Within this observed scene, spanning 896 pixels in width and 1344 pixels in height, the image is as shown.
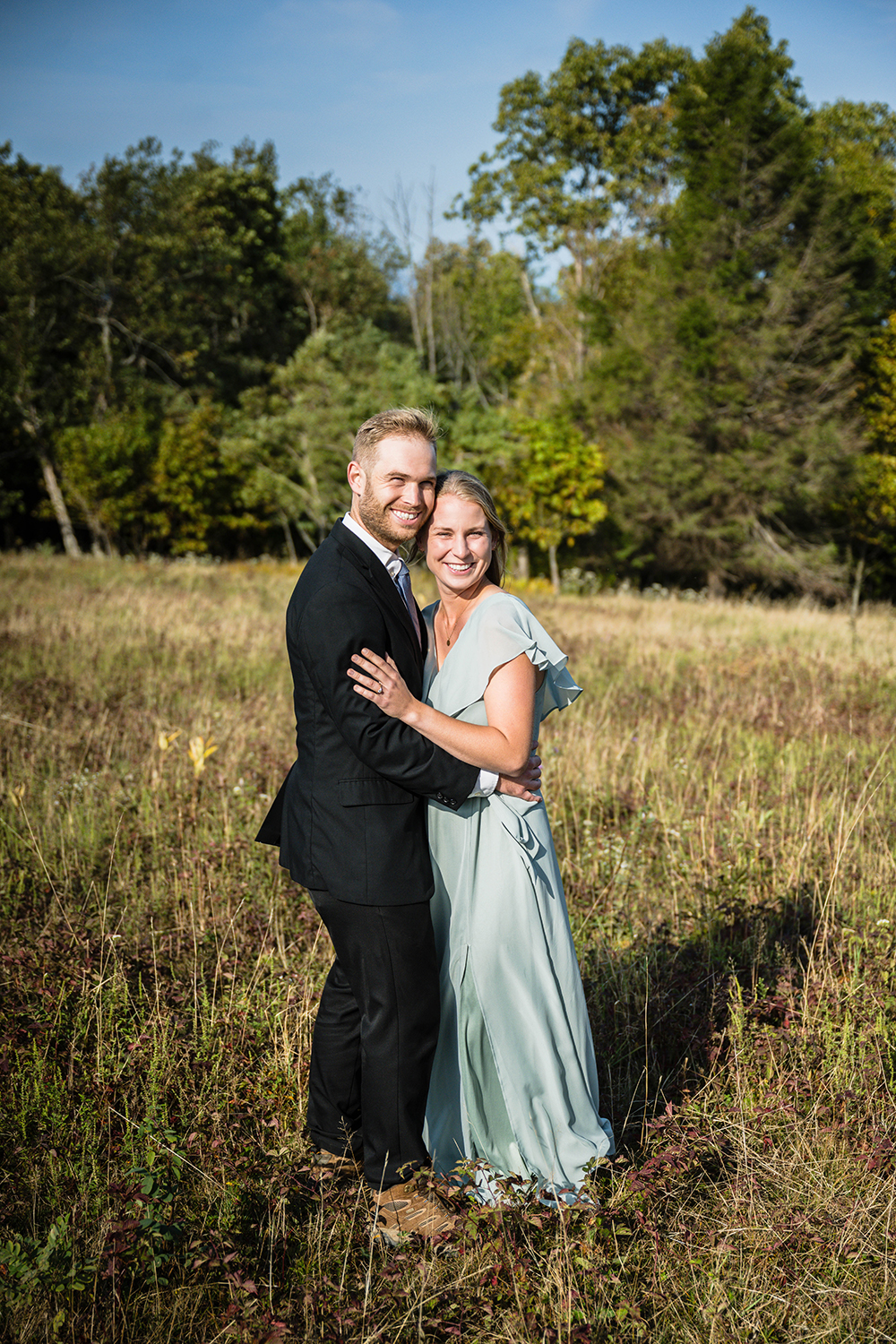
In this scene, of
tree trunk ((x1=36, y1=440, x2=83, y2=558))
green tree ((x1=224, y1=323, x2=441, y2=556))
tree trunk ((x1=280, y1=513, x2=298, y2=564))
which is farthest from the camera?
tree trunk ((x1=280, y1=513, x2=298, y2=564))

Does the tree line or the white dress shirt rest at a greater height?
the tree line

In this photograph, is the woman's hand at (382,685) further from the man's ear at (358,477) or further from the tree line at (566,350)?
the tree line at (566,350)

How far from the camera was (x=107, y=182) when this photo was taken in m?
26.2

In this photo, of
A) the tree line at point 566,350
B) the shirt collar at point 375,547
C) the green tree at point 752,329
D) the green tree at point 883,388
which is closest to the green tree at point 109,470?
the tree line at point 566,350

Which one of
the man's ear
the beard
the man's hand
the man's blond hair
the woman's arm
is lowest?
the man's hand

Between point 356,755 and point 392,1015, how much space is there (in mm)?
754

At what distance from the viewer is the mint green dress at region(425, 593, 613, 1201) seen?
247 cm

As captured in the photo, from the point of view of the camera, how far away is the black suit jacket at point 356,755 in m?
2.27

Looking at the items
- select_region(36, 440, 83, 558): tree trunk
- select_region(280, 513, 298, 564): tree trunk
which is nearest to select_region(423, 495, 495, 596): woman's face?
select_region(280, 513, 298, 564): tree trunk

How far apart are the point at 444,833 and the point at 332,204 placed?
4121cm

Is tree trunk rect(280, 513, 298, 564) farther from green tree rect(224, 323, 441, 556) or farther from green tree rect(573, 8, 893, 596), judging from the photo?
green tree rect(573, 8, 893, 596)

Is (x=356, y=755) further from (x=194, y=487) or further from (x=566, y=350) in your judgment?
(x=566, y=350)

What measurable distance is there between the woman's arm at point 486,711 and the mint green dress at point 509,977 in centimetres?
5

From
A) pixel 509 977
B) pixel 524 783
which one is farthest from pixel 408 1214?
pixel 524 783
